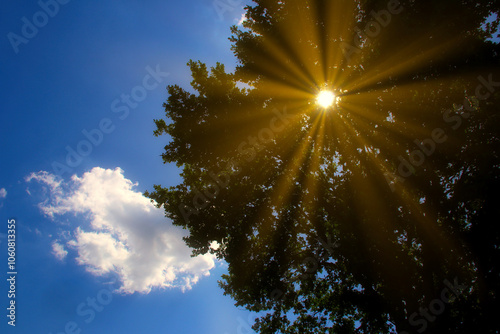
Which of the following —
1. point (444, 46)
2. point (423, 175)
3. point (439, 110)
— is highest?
point (444, 46)

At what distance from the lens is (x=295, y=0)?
12508 mm

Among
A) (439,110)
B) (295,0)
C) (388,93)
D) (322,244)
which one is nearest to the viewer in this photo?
(439,110)

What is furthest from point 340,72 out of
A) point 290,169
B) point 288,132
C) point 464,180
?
point 464,180

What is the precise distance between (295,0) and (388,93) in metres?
7.07

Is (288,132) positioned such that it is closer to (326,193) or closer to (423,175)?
(326,193)

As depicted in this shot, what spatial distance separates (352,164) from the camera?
11.9 meters

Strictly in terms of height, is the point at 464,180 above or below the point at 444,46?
below

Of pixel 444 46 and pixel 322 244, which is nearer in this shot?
pixel 444 46

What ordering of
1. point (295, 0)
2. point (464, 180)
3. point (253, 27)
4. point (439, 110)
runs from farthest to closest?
point (253, 27), point (295, 0), point (439, 110), point (464, 180)

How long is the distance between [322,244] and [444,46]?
998cm

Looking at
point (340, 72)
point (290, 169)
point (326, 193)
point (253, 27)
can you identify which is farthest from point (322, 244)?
point (253, 27)

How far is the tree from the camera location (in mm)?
8852

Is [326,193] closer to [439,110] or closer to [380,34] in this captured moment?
[439,110]

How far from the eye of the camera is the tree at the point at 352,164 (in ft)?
29.0
